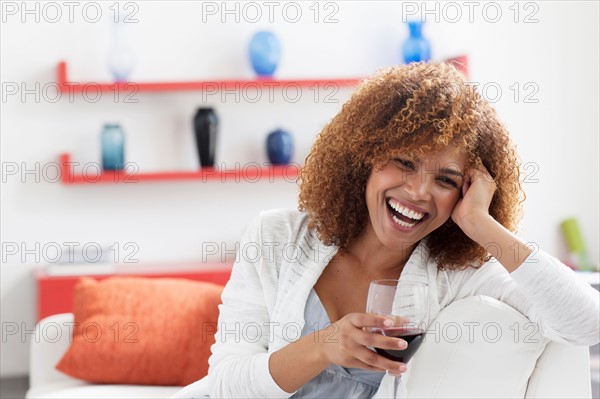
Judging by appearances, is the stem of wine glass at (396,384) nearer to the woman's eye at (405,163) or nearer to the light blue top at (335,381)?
the light blue top at (335,381)

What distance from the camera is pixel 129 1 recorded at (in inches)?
170

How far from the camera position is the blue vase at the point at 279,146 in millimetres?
4301

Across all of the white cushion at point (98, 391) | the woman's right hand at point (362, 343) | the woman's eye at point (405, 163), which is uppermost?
the woman's eye at point (405, 163)

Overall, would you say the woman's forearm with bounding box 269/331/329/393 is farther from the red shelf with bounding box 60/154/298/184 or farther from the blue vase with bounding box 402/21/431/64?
the blue vase with bounding box 402/21/431/64

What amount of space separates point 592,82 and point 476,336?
124 inches

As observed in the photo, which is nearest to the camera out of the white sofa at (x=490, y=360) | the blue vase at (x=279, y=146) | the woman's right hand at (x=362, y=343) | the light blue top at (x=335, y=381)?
the woman's right hand at (x=362, y=343)

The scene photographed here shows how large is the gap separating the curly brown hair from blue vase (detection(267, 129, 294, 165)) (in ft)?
6.98

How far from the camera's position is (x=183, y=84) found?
13.9 ft

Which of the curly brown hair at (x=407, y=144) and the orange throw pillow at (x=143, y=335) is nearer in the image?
the curly brown hair at (x=407, y=144)

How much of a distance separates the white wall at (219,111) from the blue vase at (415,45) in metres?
0.14

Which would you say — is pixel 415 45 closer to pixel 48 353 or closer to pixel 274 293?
pixel 48 353

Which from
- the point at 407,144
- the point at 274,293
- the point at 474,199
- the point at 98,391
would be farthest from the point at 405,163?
the point at 98,391

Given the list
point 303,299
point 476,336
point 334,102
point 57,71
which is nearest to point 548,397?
point 476,336

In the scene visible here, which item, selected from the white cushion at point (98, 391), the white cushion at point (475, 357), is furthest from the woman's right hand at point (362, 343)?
the white cushion at point (98, 391)
